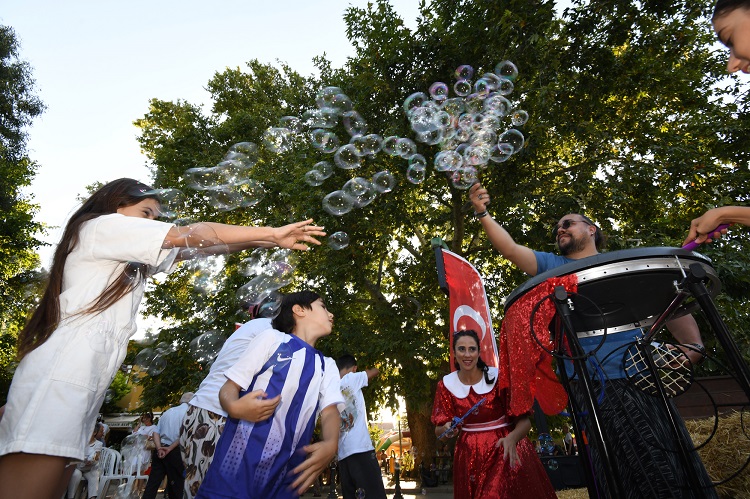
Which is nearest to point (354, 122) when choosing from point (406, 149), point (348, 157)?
point (348, 157)

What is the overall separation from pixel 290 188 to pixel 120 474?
302 inches

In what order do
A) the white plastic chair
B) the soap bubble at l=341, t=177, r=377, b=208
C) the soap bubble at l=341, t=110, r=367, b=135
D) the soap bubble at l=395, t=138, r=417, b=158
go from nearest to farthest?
1. the soap bubble at l=341, t=177, r=377, b=208
2. the soap bubble at l=341, t=110, r=367, b=135
3. the soap bubble at l=395, t=138, r=417, b=158
4. the white plastic chair

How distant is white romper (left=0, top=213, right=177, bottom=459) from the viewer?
1464 millimetres

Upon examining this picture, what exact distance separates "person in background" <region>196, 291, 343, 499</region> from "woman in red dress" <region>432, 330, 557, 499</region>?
5.78ft

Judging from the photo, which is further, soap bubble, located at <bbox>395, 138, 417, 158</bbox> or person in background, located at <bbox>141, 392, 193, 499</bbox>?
soap bubble, located at <bbox>395, 138, 417, 158</bbox>

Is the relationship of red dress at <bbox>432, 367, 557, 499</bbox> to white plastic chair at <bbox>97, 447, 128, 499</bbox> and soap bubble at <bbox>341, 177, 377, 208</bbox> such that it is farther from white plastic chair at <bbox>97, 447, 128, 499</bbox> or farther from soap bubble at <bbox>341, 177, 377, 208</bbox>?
white plastic chair at <bbox>97, 447, 128, 499</bbox>

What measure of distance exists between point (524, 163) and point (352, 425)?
24.8ft

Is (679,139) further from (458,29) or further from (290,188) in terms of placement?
(290,188)

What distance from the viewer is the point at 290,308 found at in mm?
2721

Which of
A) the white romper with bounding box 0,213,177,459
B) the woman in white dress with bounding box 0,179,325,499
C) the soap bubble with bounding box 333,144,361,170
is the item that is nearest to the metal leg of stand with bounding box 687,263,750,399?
the woman in white dress with bounding box 0,179,325,499

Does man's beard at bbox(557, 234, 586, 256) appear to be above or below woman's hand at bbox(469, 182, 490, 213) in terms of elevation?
below

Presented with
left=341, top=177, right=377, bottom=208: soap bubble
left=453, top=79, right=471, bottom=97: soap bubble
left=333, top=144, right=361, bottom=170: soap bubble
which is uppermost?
left=453, top=79, right=471, bottom=97: soap bubble

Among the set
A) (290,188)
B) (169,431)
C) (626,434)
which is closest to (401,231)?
(290,188)

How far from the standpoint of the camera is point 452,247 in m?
12.7
